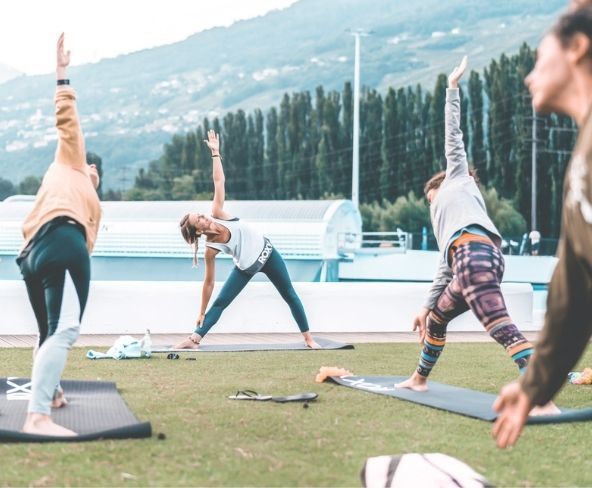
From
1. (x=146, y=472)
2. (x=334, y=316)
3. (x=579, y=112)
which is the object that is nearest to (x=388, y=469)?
(x=146, y=472)

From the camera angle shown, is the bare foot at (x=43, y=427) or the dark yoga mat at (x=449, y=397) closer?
the bare foot at (x=43, y=427)

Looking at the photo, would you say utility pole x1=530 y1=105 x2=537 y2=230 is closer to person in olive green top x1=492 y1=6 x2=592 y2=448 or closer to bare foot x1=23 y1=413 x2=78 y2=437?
bare foot x1=23 y1=413 x2=78 y2=437

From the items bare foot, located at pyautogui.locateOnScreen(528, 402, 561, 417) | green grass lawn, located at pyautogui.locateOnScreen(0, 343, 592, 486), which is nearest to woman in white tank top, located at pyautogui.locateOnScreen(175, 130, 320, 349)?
green grass lawn, located at pyautogui.locateOnScreen(0, 343, 592, 486)

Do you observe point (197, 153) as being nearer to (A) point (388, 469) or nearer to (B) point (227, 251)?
(B) point (227, 251)

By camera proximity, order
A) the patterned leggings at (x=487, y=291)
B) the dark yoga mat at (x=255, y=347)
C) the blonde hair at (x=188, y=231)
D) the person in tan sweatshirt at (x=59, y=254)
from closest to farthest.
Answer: the person in tan sweatshirt at (x=59, y=254) → the patterned leggings at (x=487, y=291) → the blonde hair at (x=188, y=231) → the dark yoga mat at (x=255, y=347)

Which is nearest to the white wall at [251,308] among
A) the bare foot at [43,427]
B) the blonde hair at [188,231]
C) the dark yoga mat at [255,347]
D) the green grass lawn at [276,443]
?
the dark yoga mat at [255,347]

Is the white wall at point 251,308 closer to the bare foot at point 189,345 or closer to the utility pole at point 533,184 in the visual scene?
the bare foot at point 189,345

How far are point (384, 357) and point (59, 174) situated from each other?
18.0 feet

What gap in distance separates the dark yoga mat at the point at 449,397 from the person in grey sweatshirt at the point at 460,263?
0.21m

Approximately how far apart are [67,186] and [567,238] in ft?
11.2

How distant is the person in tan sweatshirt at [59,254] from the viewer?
4941 millimetres

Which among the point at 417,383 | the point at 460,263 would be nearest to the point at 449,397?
the point at 417,383

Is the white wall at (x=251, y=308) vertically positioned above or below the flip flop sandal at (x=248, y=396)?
below

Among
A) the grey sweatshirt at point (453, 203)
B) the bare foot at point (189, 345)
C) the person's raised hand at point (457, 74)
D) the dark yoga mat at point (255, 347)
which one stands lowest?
the dark yoga mat at point (255, 347)
